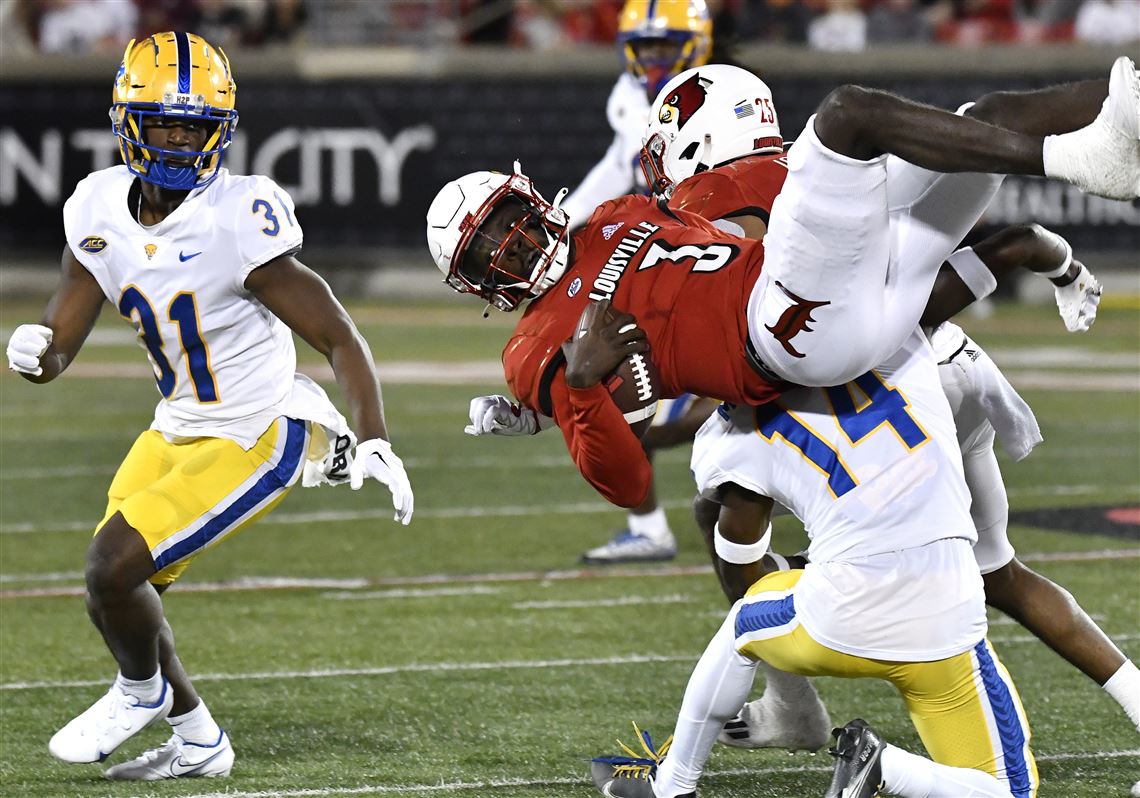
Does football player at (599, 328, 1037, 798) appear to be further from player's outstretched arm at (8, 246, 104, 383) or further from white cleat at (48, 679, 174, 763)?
player's outstretched arm at (8, 246, 104, 383)

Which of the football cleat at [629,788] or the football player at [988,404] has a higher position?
the football player at [988,404]

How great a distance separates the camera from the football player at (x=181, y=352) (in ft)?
14.4

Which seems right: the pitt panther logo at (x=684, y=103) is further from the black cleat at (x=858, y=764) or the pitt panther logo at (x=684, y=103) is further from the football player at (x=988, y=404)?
the black cleat at (x=858, y=764)

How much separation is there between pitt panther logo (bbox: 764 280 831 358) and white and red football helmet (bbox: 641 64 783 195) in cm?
126

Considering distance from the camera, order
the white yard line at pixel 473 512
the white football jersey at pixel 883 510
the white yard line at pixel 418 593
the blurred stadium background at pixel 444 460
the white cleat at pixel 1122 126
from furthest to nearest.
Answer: the white yard line at pixel 473 512 → the white yard line at pixel 418 593 → the blurred stadium background at pixel 444 460 → the white football jersey at pixel 883 510 → the white cleat at pixel 1122 126

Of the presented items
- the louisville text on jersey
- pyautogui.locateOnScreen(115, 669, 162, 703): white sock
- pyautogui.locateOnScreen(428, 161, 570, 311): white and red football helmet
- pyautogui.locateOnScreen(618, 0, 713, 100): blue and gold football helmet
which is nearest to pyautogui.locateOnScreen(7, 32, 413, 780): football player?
pyautogui.locateOnScreen(115, 669, 162, 703): white sock

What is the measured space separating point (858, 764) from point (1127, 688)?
97 centimetres

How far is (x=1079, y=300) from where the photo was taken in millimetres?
4090

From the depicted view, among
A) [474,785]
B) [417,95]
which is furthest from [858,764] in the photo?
[417,95]

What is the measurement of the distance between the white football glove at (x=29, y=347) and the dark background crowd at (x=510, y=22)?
1156 cm

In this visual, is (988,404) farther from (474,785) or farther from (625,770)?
(474,785)

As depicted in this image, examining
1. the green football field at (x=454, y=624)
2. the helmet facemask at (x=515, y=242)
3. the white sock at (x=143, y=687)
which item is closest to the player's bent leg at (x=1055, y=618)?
the green football field at (x=454, y=624)

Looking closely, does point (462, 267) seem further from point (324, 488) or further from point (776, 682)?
point (324, 488)

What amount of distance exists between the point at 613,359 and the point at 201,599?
3564 millimetres
